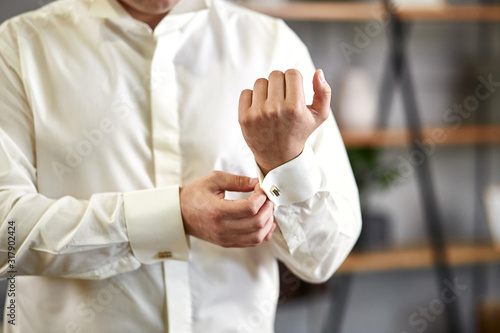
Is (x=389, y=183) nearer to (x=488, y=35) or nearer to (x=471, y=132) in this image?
(x=471, y=132)

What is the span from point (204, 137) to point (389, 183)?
4.19ft

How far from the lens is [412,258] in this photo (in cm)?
195

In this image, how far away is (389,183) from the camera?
6.38 ft

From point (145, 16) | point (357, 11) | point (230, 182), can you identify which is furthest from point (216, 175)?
point (357, 11)

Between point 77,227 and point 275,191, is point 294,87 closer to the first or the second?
point 275,191

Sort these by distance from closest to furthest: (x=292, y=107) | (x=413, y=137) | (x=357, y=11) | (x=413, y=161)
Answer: (x=292, y=107), (x=357, y=11), (x=413, y=137), (x=413, y=161)

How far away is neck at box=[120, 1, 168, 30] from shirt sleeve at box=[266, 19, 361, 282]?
0.62 feet

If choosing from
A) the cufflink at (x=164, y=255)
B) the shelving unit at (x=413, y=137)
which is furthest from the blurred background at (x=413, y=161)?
the cufflink at (x=164, y=255)

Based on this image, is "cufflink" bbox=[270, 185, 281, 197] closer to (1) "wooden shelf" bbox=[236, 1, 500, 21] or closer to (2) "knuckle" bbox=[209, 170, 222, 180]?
(2) "knuckle" bbox=[209, 170, 222, 180]

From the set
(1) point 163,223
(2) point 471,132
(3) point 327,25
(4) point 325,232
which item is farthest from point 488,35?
(1) point 163,223

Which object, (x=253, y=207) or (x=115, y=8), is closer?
(x=253, y=207)

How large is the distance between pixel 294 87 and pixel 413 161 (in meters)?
1.53

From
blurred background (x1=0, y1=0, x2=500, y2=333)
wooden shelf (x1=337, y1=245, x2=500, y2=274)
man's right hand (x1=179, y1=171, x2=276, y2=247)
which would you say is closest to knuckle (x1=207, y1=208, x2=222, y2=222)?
man's right hand (x1=179, y1=171, x2=276, y2=247)

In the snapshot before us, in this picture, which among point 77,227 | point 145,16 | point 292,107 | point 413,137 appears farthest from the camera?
point 413,137
